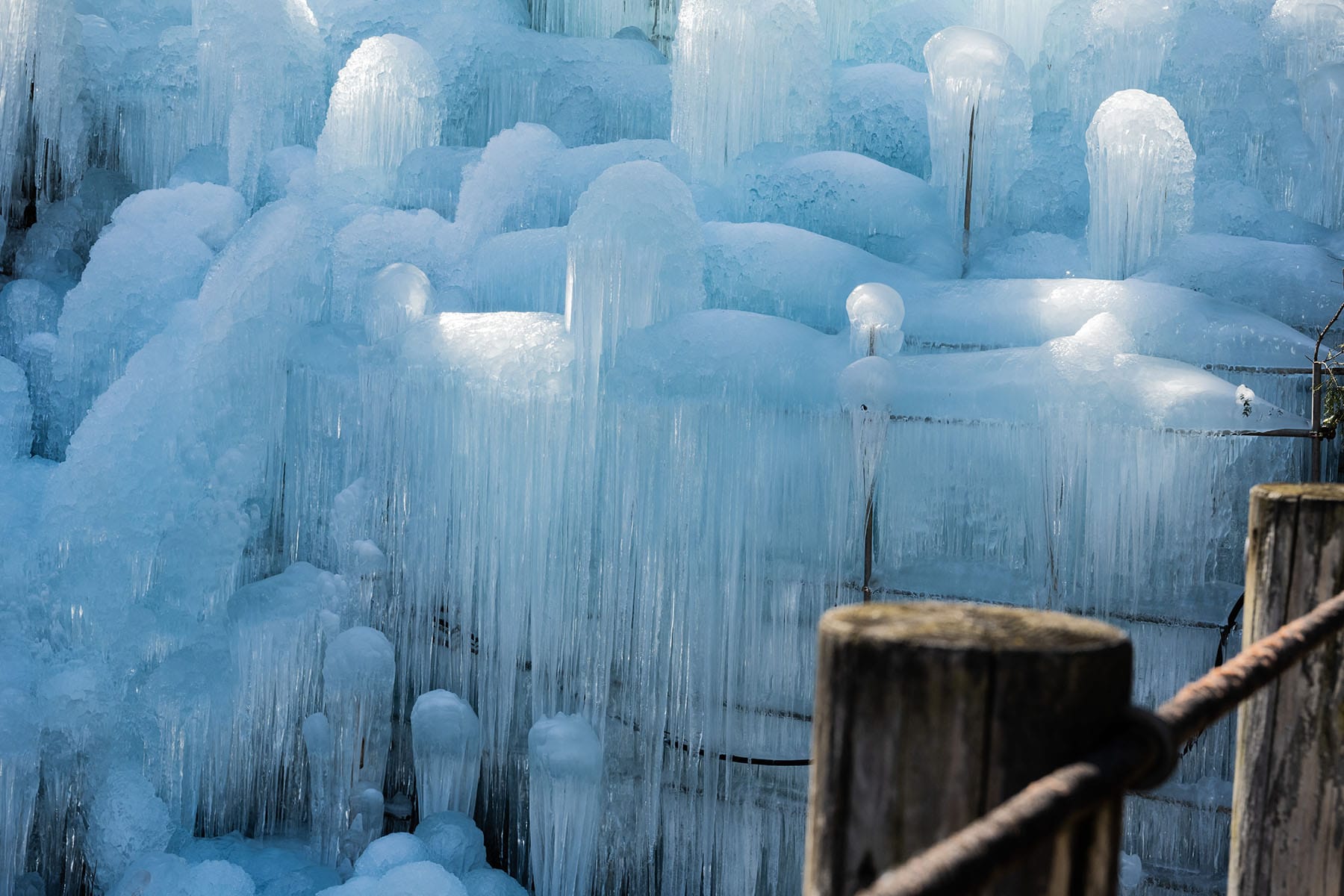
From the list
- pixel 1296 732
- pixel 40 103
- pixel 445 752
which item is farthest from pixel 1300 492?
pixel 40 103

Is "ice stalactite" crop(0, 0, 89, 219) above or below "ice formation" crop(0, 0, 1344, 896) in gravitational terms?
above

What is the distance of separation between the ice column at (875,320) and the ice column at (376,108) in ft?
12.1

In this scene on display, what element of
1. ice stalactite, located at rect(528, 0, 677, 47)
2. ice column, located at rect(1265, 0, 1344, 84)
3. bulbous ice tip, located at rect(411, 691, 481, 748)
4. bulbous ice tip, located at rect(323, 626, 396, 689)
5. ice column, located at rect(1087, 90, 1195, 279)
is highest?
ice stalactite, located at rect(528, 0, 677, 47)

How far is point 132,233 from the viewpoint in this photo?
22.9 feet

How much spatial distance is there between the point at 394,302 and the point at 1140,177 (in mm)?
3639

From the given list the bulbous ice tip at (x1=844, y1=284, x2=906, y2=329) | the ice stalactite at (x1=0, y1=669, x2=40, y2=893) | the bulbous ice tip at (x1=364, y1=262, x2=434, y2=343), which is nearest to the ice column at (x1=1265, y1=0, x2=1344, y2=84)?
the bulbous ice tip at (x1=844, y1=284, x2=906, y2=329)

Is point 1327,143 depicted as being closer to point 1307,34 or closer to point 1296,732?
point 1307,34

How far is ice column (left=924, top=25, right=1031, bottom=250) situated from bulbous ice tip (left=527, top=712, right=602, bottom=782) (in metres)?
3.25

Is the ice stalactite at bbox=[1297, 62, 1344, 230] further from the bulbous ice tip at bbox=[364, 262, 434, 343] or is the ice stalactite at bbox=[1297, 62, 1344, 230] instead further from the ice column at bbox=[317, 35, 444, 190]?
the ice column at bbox=[317, 35, 444, 190]

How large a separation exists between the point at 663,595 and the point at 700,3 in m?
3.80

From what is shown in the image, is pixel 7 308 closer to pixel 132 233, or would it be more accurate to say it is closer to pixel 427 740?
pixel 132 233

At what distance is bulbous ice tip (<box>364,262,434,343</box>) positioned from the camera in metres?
6.16

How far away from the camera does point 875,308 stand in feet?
16.8

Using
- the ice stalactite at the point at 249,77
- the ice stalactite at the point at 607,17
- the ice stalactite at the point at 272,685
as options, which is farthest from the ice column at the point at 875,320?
the ice stalactite at the point at 607,17
